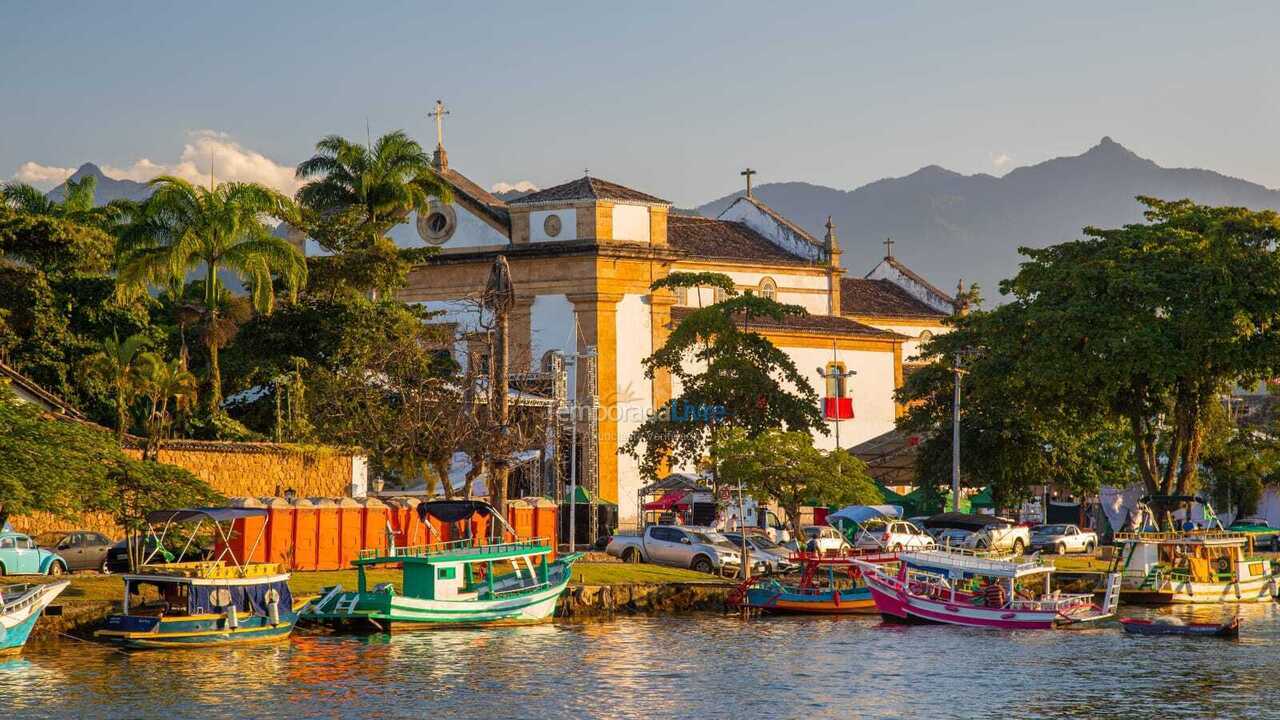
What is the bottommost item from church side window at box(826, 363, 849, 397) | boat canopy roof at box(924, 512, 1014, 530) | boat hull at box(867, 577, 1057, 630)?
boat hull at box(867, 577, 1057, 630)

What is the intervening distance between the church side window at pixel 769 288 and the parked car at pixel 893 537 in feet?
93.1

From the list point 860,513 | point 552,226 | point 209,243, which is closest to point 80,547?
point 209,243

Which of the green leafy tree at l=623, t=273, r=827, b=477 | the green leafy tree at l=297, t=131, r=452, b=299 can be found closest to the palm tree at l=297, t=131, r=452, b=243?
the green leafy tree at l=297, t=131, r=452, b=299

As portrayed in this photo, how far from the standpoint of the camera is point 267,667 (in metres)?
35.4

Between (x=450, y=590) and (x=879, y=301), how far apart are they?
63950 mm

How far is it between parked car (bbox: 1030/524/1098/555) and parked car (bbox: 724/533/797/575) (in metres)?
13.8

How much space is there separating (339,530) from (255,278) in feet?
40.7

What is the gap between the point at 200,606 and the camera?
38.2 meters

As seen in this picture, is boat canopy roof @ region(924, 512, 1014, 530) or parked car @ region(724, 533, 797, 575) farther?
boat canopy roof @ region(924, 512, 1014, 530)

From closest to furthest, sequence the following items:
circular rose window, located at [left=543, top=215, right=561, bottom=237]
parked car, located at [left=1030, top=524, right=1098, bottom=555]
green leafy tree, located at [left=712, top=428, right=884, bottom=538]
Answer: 1. green leafy tree, located at [left=712, top=428, right=884, bottom=538]
2. parked car, located at [left=1030, top=524, right=1098, bottom=555]
3. circular rose window, located at [left=543, top=215, right=561, bottom=237]

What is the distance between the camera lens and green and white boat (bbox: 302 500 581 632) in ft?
136

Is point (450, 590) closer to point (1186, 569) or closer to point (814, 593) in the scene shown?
point (814, 593)

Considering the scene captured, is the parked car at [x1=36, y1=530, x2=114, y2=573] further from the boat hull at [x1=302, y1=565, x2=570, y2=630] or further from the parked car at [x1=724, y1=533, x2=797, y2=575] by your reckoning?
the parked car at [x1=724, y1=533, x2=797, y2=575]

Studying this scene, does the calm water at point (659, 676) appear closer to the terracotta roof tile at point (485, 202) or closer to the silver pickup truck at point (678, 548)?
the silver pickup truck at point (678, 548)
